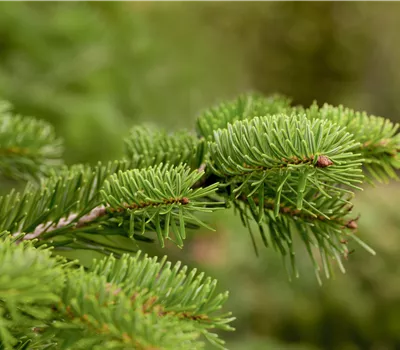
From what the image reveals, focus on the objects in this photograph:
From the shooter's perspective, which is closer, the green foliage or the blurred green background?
the green foliage

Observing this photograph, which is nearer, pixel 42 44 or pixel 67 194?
pixel 67 194

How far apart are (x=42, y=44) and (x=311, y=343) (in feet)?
4.28

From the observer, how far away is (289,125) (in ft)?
1.09

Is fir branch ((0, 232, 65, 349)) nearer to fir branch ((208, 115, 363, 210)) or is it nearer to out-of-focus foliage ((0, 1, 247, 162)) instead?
fir branch ((208, 115, 363, 210))

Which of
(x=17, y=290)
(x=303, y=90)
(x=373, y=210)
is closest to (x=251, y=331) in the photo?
(x=373, y=210)

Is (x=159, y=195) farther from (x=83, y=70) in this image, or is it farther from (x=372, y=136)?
(x=83, y=70)

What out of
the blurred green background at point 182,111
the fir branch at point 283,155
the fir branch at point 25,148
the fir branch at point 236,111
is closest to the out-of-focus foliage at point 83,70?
the blurred green background at point 182,111

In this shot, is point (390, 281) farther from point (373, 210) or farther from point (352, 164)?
point (352, 164)

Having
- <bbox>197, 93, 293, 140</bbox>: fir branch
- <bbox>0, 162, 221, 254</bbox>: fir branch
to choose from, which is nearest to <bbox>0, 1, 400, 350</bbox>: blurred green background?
<bbox>197, 93, 293, 140</bbox>: fir branch

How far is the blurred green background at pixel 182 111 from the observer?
1.17 meters

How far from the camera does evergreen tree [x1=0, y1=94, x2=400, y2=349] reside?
255 mm

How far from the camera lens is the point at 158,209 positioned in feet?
1.13

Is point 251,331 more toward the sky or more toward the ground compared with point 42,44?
more toward the ground

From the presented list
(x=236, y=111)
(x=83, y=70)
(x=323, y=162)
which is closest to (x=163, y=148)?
(x=236, y=111)
